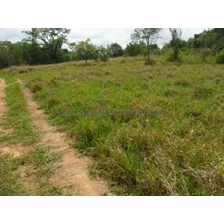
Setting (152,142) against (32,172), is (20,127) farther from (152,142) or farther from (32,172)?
(152,142)

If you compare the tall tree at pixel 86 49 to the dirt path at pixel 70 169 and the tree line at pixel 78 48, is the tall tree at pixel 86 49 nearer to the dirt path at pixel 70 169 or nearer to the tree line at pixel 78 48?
the tree line at pixel 78 48

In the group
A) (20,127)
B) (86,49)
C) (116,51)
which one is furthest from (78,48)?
(20,127)

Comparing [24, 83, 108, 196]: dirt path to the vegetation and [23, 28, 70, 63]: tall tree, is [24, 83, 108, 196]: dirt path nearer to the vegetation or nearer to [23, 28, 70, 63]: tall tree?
the vegetation

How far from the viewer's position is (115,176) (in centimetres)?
254

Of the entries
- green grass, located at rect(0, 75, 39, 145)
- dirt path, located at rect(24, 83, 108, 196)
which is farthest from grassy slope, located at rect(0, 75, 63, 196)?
dirt path, located at rect(24, 83, 108, 196)

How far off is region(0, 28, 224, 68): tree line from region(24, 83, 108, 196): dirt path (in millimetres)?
21210

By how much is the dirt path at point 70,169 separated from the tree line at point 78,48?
21210 millimetres

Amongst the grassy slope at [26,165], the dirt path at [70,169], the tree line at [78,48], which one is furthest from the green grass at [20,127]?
the tree line at [78,48]

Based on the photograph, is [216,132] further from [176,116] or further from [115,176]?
[115,176]

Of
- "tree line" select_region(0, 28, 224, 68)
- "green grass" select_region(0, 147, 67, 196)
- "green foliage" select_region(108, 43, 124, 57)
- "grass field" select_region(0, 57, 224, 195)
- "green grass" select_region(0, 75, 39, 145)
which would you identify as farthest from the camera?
"green foliage" select_region(108, 43, 124, 57)

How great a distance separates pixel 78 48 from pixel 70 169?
30.0 m

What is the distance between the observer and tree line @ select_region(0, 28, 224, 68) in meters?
24.6

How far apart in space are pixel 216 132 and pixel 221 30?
28.2 metres

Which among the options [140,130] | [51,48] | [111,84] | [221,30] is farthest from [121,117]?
[51,48]
